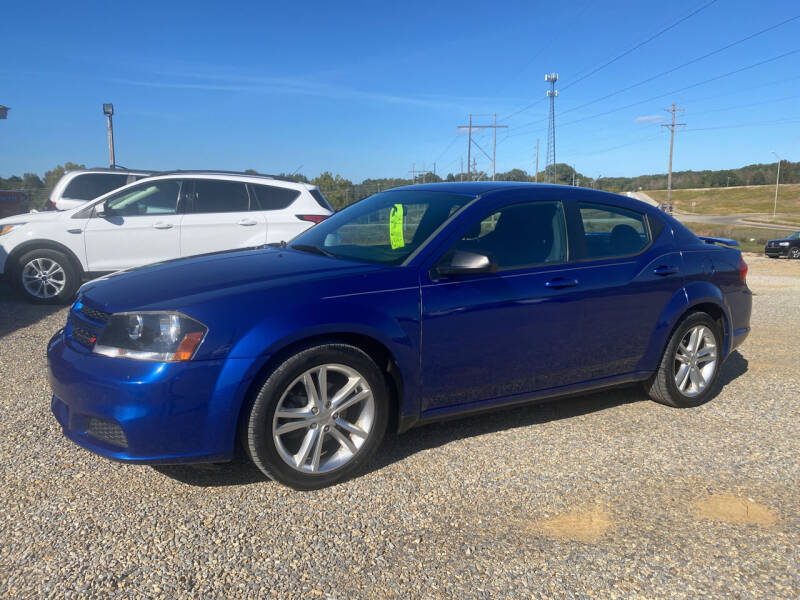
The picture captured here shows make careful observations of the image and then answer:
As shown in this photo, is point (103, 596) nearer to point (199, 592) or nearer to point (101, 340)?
point (199, 592)

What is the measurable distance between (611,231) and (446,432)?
70.2 inches

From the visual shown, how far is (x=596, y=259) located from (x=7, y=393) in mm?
4297

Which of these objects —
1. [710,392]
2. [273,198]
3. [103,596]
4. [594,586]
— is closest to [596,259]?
[710,392]

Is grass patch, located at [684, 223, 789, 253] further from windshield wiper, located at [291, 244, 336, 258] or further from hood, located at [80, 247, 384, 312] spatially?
hood, located at [80, 247, 384, 312]

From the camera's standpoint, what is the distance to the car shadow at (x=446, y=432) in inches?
135

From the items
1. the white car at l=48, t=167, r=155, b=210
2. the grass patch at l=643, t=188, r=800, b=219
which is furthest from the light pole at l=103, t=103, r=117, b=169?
the grass patch at l=643, t=188, r=800, b=219

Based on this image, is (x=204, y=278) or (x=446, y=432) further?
(x=446, y=432)

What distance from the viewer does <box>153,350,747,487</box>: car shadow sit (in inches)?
135

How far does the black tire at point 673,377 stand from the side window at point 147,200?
640 cm

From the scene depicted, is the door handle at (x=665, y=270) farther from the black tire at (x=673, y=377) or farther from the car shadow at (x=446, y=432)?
the car shadow at (x=446, y=432)

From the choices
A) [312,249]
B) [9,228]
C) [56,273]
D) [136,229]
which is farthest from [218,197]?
[312,249]

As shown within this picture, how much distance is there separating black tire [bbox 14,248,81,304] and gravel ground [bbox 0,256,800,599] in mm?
4265

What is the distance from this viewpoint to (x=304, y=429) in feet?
10.9

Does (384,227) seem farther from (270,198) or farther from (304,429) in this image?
(270,198)
